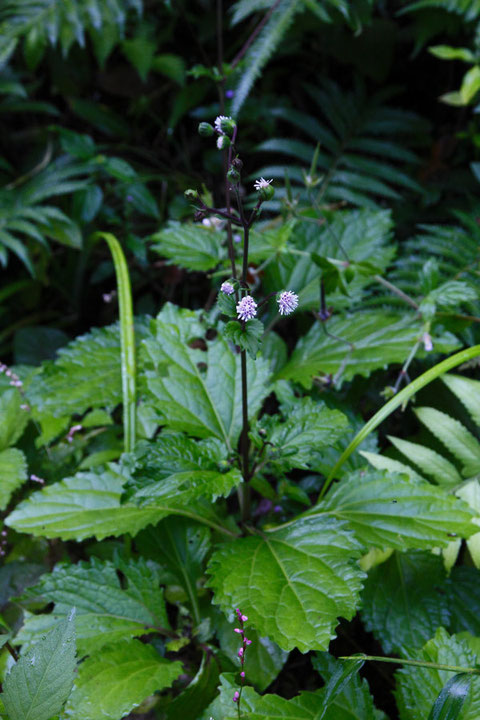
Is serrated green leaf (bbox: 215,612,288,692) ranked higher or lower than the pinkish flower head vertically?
lower

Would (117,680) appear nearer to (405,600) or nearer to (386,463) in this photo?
(405,600)

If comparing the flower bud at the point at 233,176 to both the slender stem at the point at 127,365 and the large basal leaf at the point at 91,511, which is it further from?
the slender stem at the point at 127,365

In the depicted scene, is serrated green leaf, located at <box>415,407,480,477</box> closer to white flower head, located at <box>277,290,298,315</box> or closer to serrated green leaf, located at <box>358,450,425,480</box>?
serrated green leaf, located at <box>358,450,425,480</box>

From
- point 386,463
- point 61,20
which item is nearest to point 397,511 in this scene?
point 386,463

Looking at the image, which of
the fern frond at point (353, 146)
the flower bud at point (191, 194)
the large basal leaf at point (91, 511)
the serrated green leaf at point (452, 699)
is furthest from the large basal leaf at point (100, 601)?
the fern frond at point (353, 146)

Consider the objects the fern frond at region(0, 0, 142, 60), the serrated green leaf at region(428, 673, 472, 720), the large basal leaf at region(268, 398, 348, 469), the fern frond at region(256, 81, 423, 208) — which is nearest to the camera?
the serrated green leaf at region(428, 673, 472, 720)

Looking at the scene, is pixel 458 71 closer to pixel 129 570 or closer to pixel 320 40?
pixel 320 40

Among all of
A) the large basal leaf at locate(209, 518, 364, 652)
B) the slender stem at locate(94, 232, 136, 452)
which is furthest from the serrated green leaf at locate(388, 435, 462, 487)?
the slender stem at locate(94, 232, 136, 452)
